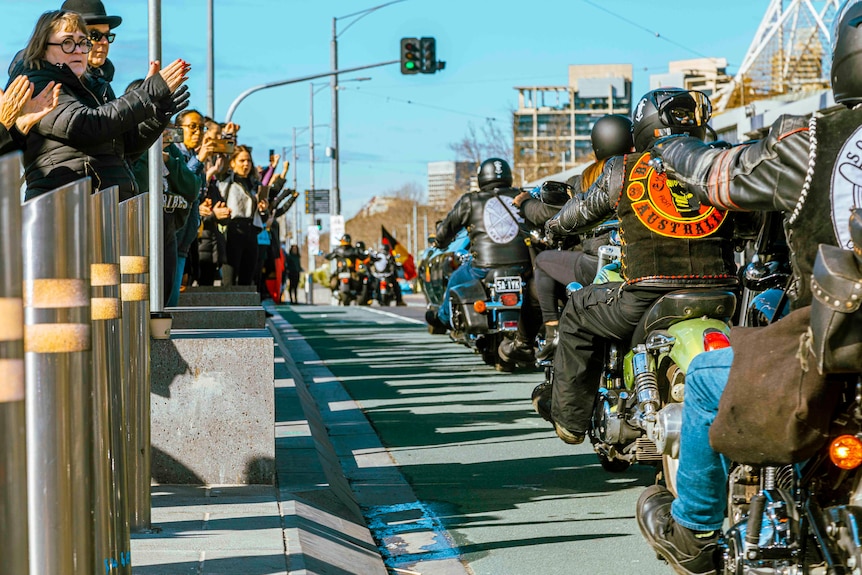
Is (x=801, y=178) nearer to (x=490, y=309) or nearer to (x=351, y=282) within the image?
(x=490, y=309)

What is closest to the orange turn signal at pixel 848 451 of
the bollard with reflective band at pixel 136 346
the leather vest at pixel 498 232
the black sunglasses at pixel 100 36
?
the bollard with reflective band at pixel 136 346

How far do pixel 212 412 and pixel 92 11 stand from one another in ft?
8.46

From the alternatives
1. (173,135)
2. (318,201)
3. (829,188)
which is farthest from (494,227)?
(318,201)

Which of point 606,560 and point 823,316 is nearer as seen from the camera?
point 823,316

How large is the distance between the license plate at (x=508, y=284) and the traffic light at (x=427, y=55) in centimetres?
1855

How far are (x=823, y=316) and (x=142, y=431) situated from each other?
8.68 ft

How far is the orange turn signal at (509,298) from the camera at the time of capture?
40.9 ft

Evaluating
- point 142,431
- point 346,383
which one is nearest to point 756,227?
point 142,431

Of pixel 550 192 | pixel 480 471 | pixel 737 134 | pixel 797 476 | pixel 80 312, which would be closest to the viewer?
pixel 80 312

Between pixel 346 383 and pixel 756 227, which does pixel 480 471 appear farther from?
pixel 346 383

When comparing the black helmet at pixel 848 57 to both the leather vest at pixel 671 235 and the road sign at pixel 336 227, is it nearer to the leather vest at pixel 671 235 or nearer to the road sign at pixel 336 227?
the leather vest at pixel 671 235

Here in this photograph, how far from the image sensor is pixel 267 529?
5.05 m

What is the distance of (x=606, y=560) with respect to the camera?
549 centimetres

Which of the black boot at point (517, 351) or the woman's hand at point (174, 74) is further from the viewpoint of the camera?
the black boot at point (517, 351)
